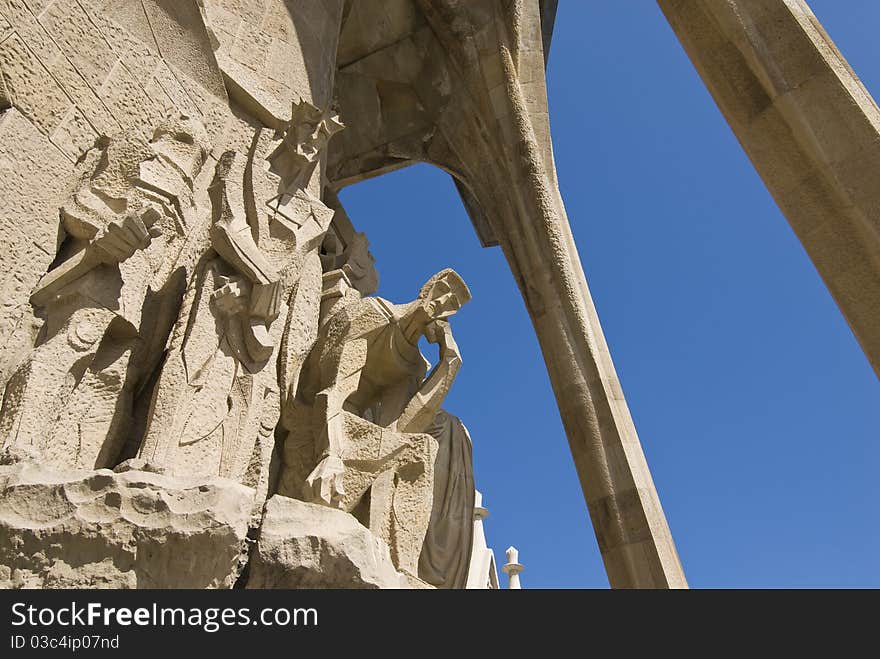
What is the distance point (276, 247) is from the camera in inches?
158

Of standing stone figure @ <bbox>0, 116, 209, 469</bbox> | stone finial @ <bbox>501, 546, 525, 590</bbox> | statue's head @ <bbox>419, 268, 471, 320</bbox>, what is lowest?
standing stone figure @ <bbox>0, 116, 209, 469</bbox>

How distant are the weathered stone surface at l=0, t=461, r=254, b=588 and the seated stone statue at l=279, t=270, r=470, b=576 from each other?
119cm

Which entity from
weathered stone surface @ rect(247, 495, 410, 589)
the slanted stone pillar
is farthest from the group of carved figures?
the slanted stone pillar

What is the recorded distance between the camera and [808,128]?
430cm

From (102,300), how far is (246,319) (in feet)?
2.28

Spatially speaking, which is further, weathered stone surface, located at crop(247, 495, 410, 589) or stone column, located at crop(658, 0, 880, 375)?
stone column, located at crop(658, 0, 880, 375)

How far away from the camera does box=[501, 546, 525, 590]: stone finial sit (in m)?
13.2

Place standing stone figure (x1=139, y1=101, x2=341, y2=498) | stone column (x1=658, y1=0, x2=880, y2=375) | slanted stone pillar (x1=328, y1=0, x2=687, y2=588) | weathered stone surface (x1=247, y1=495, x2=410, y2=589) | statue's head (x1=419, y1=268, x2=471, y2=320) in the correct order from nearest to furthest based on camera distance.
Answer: weathered stone surface (x1=247, y1=495, x2=410, y2=589)
standing stone figure (x1=139, y1=101, x2=341, y2=498)
stone column (x1=658, y1=0, x2=880, y2=375)
statue's head (x1=419, y1=268, x2=471, y2=320)
slanted stone pillar (x1=328, y1=0, x2=687, y2=588)

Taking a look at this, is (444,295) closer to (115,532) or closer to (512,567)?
(115,532)

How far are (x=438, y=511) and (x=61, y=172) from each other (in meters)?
3.50

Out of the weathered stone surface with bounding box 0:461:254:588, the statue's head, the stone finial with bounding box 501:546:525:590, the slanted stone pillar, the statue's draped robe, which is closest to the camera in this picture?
the weathered stone surface with bounding box 0:461:254:588

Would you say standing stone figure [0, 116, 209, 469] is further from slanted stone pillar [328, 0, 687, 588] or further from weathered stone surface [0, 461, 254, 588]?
slanted stone pillar [328, 0, 687, 588]

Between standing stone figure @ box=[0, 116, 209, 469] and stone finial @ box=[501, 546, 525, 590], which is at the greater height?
stone finial @ box=[501, 546, 525, 590]
